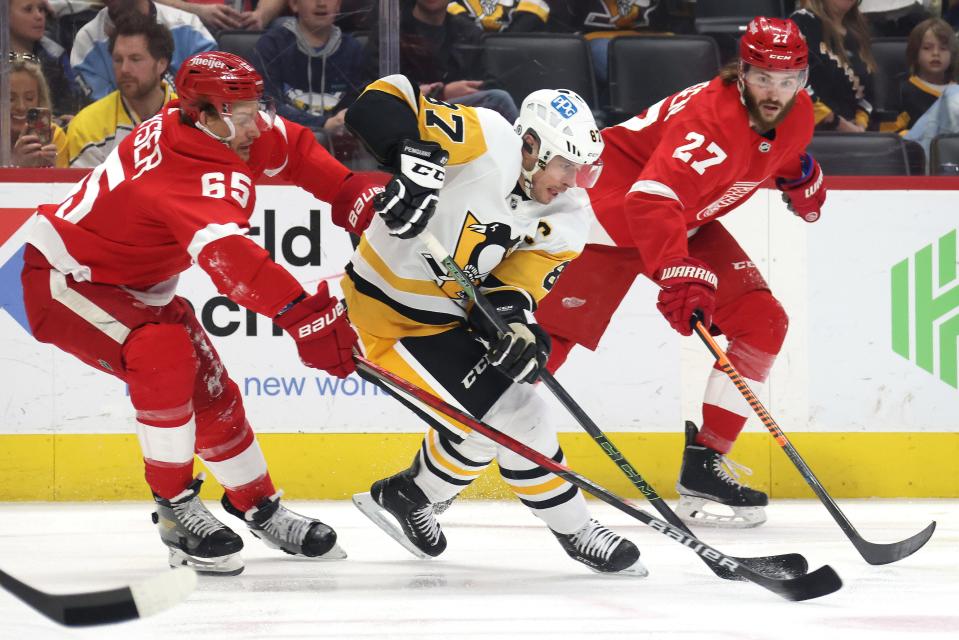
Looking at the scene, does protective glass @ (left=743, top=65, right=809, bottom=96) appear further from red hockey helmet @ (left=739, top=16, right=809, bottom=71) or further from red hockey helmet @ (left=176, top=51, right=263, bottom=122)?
red hockey helmet @ (left=176, top=51, right=263, bottom=122)

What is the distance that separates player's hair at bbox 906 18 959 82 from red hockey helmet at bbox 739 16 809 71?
1.44 metres

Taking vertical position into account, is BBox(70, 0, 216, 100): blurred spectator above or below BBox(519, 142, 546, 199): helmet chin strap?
below

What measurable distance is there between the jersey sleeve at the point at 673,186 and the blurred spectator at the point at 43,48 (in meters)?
1.79

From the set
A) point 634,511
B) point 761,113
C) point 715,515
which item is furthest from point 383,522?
point 761,113

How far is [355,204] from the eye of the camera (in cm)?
302

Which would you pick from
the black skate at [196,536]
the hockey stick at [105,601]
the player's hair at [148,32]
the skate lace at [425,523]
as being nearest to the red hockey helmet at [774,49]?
the skate lace at [425,523]

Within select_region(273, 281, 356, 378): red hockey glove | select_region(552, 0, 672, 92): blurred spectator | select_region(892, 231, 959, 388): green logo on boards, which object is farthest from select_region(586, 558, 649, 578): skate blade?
select_region(552, 0, 672, 92): blurred spectator

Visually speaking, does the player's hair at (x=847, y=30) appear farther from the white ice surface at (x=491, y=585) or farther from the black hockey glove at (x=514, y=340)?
the black hockey glove at (x=514, y=340)

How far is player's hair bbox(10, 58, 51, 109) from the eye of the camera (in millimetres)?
4020

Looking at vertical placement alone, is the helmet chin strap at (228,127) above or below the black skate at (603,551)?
above

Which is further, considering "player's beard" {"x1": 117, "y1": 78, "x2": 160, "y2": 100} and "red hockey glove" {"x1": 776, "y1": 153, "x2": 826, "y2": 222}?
"player's beard" {"x1": 117, "y1": 78, "x2": 160, "y2": 100}

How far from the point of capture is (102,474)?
3.95m

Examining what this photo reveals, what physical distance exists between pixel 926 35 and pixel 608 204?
5.47 ft

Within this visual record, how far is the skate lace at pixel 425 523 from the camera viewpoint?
297 centimetres
